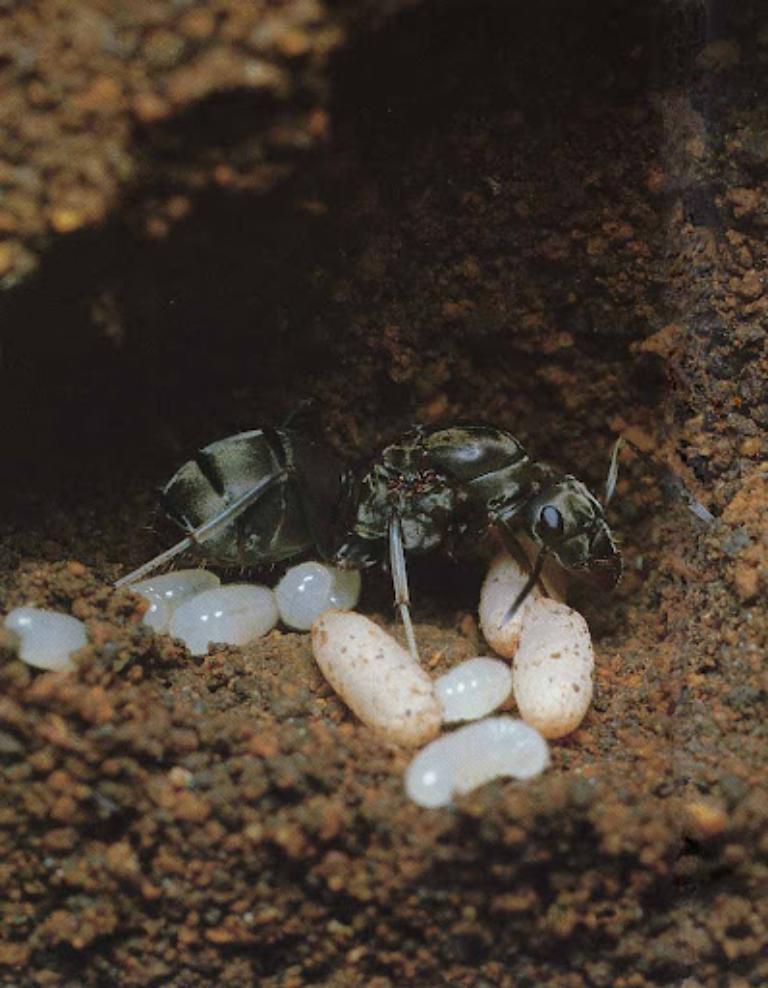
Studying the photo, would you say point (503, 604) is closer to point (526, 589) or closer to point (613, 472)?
point (526, 589)

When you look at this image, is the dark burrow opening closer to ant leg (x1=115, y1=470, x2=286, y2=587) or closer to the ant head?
ant leg (x1=115, y1=470, x2=286, y2=587)

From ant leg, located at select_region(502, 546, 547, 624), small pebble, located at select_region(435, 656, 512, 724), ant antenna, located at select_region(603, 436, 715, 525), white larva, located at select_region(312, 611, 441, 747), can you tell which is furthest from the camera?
ant antenna, located at select_region(603, 436, 715, 525)

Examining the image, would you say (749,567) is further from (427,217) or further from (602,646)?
(427,217)

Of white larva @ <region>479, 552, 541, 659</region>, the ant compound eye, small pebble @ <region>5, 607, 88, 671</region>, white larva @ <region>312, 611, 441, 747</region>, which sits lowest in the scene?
white larva @ <region>479, 552, 541, 659</region>

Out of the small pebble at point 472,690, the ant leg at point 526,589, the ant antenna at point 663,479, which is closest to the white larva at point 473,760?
the small pebble at point 472,690

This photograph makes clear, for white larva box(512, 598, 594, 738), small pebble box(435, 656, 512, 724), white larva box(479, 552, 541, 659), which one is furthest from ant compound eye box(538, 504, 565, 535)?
small pebble box(435, 656, 512, 724)

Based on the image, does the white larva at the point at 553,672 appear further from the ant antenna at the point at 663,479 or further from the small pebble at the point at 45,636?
the small pebble at the point at 45,636

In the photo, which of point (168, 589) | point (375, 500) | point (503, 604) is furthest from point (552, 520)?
point (168, 589)
